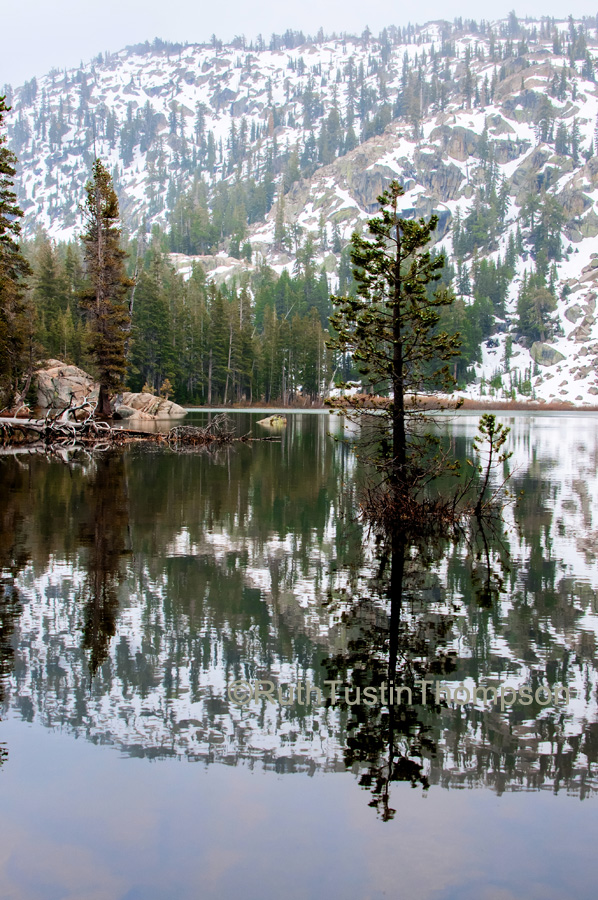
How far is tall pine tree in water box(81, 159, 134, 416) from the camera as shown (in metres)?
48.6

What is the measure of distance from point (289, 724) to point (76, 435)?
116ft

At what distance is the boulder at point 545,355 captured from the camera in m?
184

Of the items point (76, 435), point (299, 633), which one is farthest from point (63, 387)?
point (299, 633)

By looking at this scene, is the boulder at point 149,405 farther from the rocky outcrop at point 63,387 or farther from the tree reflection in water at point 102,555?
the tree reflection in water at point 102,555

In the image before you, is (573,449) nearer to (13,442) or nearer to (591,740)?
(13,442)

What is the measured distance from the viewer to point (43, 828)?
5.50m

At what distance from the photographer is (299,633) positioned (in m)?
9.72

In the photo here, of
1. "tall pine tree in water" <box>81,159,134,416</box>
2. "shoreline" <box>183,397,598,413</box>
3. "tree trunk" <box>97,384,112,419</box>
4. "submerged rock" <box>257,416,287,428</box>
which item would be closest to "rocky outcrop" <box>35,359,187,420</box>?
"tree trunk" <box>97,384,112,419</box>

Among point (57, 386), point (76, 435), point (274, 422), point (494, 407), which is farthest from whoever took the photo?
point (494, 407)

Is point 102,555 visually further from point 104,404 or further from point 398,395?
point 104,404

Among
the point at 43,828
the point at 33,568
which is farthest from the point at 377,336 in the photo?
the point at 43,828

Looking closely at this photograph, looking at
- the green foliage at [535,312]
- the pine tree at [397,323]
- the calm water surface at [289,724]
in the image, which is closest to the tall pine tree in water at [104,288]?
the pine tree at [397,323]

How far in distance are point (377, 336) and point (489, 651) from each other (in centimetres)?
1044

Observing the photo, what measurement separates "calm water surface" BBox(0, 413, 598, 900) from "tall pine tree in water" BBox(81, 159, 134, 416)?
35488 millimetres
